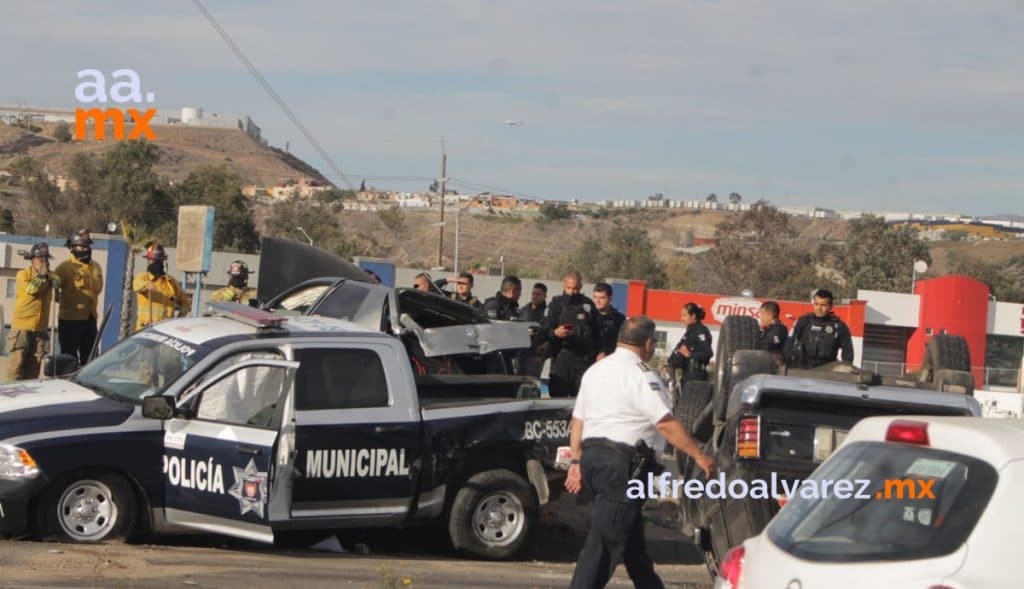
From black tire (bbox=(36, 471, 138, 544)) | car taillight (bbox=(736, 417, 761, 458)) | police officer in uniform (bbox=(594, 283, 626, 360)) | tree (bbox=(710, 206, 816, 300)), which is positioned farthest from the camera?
tree (bbox=(710, 206, 816, 300))

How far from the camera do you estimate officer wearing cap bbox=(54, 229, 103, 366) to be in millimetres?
13352

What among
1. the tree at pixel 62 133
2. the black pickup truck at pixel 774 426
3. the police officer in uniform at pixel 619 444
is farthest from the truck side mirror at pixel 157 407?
the tree at pixel 62 133

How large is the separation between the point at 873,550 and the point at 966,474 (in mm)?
382

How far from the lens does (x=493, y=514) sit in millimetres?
9328

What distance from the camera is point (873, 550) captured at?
4.09 m

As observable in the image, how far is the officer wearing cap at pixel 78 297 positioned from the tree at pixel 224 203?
165 feet

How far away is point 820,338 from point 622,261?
5968cm

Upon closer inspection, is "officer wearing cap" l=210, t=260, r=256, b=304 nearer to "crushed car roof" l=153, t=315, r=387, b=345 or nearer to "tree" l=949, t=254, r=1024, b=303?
"crushed car roof" l=153, t=315, r=387, b=345

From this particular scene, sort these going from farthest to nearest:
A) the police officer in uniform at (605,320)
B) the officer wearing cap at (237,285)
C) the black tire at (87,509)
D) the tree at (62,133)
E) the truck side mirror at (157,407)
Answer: the tree at (62,133), the officer wearing cap at (237,285), the police officer in uniform at (605,320), the truck side mirror at (157,407), the black tire at (87,509)

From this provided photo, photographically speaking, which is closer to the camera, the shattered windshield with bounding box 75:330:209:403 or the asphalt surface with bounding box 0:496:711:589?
the asphalt surface with bounding box 0:496:711:589

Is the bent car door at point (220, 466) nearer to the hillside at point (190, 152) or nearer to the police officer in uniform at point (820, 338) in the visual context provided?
the police officer in uniform at point (820, 338)

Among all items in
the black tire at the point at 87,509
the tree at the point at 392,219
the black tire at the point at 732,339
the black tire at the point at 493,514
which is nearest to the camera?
the black tire at the point at 87,509

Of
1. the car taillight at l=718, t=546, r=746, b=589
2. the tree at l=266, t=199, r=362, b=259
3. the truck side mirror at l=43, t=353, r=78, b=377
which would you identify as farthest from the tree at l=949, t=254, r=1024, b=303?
the car taillight at l=718, t=546, r=746, b=589

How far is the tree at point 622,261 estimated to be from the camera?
232ft
